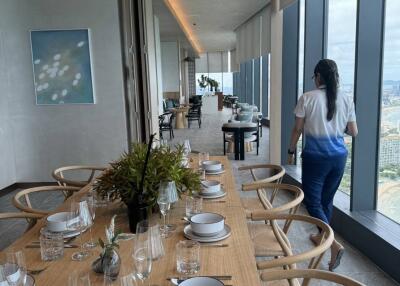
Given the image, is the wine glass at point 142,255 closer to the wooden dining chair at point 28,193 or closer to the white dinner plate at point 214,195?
the white dinner plate at point 214,195

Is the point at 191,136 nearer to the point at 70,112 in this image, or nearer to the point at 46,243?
the point at 70,112

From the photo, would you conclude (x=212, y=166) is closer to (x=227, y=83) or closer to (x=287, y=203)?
(x=287, y=203)

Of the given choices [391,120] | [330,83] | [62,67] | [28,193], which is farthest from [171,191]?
[62,67]

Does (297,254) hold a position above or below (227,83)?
below

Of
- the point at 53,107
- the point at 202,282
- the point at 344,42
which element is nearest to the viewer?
the point at 202,282

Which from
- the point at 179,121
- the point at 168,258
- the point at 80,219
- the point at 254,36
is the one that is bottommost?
the point at 179,121

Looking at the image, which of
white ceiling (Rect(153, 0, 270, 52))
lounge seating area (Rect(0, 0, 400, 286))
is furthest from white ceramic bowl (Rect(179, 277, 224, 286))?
white ceiling (Rect(153, 0, 270, 52))

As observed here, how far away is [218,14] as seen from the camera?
459 inches

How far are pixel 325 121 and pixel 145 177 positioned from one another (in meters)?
1.86

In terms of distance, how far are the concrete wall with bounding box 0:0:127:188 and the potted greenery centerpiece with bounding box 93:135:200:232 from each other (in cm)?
373

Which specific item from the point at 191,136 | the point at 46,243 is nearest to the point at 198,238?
the point at 46,243

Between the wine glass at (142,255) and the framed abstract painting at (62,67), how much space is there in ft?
14.7

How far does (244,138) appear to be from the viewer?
7664mm

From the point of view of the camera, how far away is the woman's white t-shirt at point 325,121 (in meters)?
3.20
